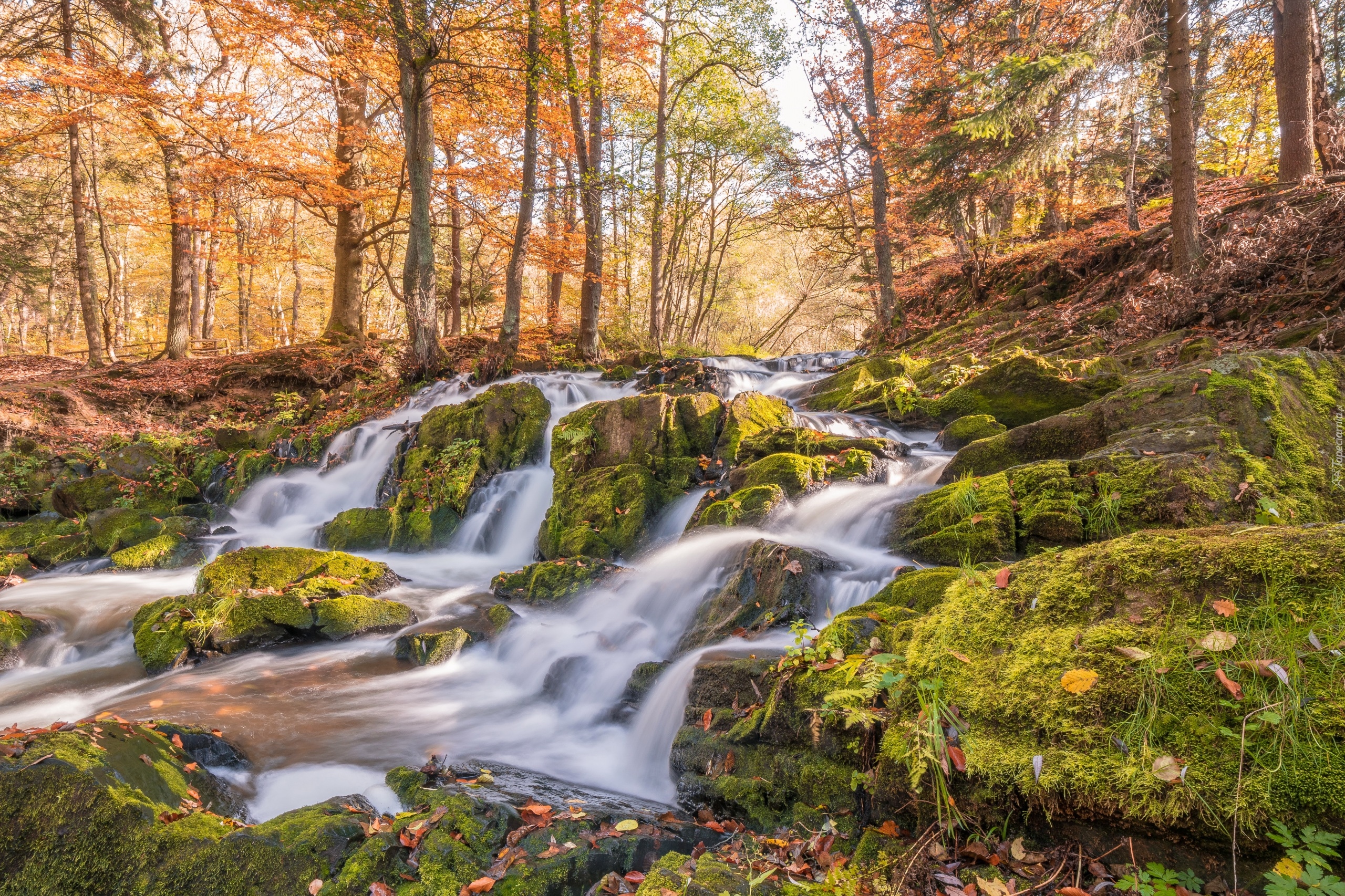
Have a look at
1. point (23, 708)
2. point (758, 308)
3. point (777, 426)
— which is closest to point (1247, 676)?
point (777, 426)

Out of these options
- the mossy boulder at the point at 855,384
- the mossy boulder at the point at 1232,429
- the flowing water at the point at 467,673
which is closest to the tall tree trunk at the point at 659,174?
the mossy boulder at the point at 855,384

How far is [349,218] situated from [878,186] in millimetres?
13462

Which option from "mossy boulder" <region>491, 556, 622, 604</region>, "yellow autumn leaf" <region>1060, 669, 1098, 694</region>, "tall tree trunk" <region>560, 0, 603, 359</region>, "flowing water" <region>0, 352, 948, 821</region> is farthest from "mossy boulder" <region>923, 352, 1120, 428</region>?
"tall tree trunk" <region>560, 0, 603, 359</region>

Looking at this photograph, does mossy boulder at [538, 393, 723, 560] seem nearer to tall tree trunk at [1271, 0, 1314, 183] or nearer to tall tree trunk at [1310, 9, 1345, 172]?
tall tree trunk at [1271, 0, 1314, 183]

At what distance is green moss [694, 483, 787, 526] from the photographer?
259 inches

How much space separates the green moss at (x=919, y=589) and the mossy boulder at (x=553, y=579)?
3.53 metres

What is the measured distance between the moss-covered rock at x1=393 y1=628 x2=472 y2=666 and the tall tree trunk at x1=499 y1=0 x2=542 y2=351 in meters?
8.58

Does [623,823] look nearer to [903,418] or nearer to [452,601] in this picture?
[452,601]

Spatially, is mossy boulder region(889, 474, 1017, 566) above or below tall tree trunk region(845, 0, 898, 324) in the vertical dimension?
below

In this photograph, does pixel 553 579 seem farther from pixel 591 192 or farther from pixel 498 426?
pixel 591 192

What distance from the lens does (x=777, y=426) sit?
8656 millimetres

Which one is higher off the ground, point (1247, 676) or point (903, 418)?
point (903, 418)

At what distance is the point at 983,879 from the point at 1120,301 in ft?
33.5

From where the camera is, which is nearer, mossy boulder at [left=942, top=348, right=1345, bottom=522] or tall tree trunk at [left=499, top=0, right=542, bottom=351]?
mossy boulder at [left=942, top=348, right=1345, bottom=522]
